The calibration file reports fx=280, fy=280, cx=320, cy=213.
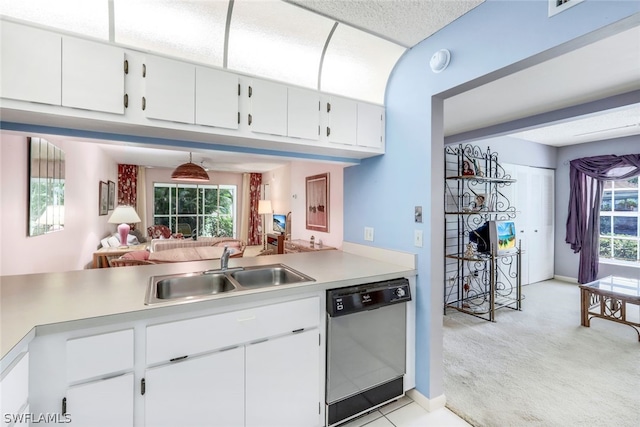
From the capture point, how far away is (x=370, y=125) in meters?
2.25

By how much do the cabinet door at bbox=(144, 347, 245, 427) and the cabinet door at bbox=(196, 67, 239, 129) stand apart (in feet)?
4.25

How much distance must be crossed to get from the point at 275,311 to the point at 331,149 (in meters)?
1.27

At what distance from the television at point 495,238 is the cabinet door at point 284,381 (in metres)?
2.92

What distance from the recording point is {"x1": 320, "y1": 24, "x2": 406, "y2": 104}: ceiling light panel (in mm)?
2072

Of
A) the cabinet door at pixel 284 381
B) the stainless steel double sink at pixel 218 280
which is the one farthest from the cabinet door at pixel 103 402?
the cabinet door at pixel 284 381

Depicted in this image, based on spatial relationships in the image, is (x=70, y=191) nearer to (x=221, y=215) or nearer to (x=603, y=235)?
(x=221, y=215)

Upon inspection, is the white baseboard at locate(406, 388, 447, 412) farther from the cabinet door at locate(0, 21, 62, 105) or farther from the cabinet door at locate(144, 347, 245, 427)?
the cabinet door at locate(0, 21, 62, 105)

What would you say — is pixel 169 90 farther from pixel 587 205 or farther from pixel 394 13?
pixel 587 205

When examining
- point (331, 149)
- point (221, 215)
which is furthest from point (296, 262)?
point (221, 215)

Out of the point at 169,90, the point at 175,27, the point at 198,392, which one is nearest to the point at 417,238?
the point at 198,392

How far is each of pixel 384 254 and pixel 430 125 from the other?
1.03m

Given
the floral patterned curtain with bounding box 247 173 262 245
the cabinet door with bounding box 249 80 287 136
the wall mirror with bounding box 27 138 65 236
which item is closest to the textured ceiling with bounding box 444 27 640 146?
the cabinet door with bounding box 249 80 287 136

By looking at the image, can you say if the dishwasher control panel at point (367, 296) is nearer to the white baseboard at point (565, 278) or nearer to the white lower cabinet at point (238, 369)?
the white lower cabinet at point (238, 369)

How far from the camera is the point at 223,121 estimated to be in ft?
5.60
